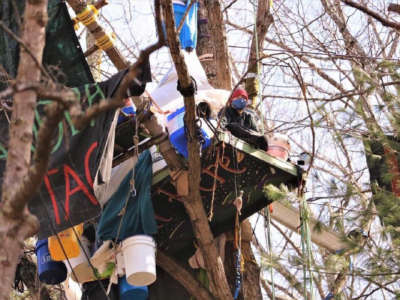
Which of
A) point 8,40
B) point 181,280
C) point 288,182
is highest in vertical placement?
point 8,40

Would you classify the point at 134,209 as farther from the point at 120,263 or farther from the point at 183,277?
the point at 183,277

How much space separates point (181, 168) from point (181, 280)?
1.14 metres

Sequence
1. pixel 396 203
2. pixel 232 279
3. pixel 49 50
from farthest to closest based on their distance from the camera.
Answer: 1. pixel 232 279
2. pixel 49 50
3. pixel 396 203

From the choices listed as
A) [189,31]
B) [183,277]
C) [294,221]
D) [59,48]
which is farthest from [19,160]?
[294,221]

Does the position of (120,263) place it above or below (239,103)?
below

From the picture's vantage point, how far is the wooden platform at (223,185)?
7059mm

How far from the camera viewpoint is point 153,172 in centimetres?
720

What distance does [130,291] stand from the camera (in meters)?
7.30

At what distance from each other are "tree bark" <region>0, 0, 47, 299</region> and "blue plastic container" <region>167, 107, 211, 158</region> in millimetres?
1638

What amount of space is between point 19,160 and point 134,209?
7.61ft

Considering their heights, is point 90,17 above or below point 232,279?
above

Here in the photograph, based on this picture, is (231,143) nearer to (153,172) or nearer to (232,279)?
(153,172)

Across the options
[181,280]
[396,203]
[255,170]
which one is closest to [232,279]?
[181,280]

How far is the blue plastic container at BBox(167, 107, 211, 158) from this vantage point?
266 inches
